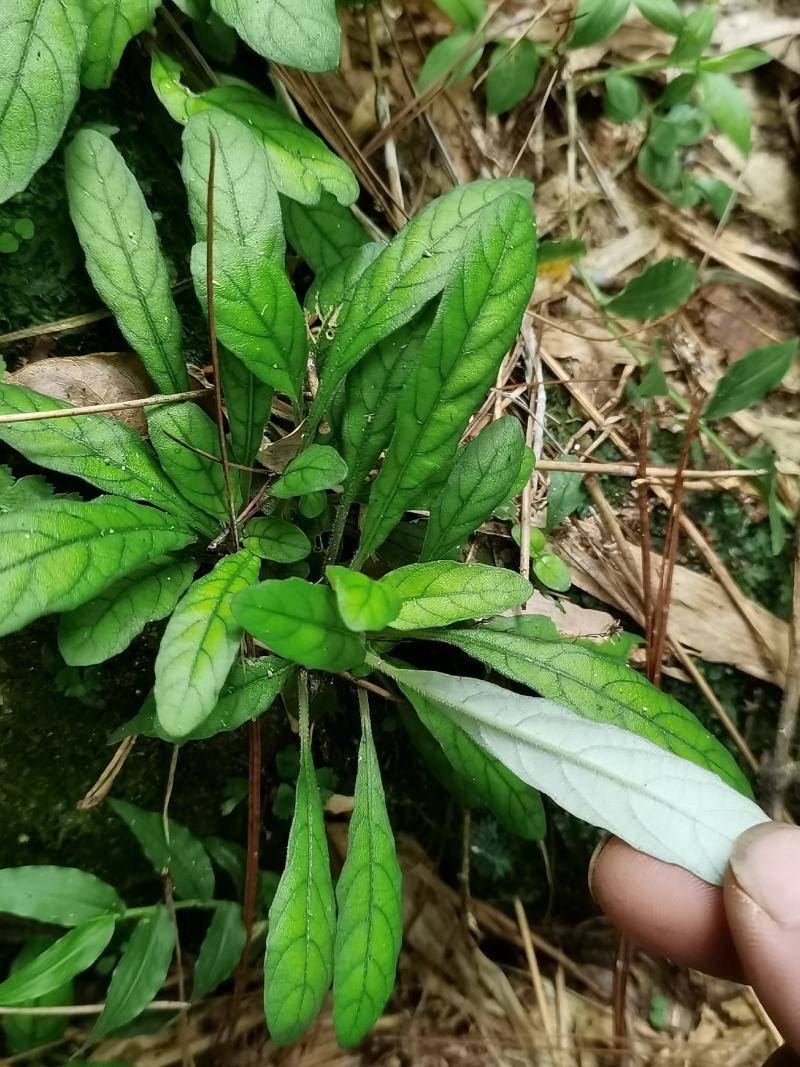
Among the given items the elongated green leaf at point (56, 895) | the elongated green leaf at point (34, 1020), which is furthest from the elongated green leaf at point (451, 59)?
the elongated green leaf at point (34, 1020)

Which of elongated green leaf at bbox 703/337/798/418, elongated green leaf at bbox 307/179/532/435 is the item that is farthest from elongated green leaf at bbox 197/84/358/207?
elongated green leaf at bbox 703/337/798/418

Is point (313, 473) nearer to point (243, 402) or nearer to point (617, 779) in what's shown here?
point (243, 402)

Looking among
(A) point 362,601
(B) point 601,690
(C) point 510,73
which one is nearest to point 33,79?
(A) point 362,601

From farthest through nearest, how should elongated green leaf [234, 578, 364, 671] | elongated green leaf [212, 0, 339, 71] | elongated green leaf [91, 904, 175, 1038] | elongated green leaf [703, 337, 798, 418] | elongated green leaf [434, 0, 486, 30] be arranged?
elongated green leaf [703, 337, 798, 418], elongated green leaf [434, 0, 486, 30], elongated green leaf [91, 904, 175, 1038], elongated green leaf [212, 0, 339, 71], elongated green leaf [234, 578, 364, 671]

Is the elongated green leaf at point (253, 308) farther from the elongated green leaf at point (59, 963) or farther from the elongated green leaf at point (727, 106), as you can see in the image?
the elongated green leaf at point (727, 106)

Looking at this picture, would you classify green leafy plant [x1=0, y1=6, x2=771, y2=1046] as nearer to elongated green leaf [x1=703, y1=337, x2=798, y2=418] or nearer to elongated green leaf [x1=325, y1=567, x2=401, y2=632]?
elongated green leaf [x1=325, y1=567, x2=401, y2=632]
